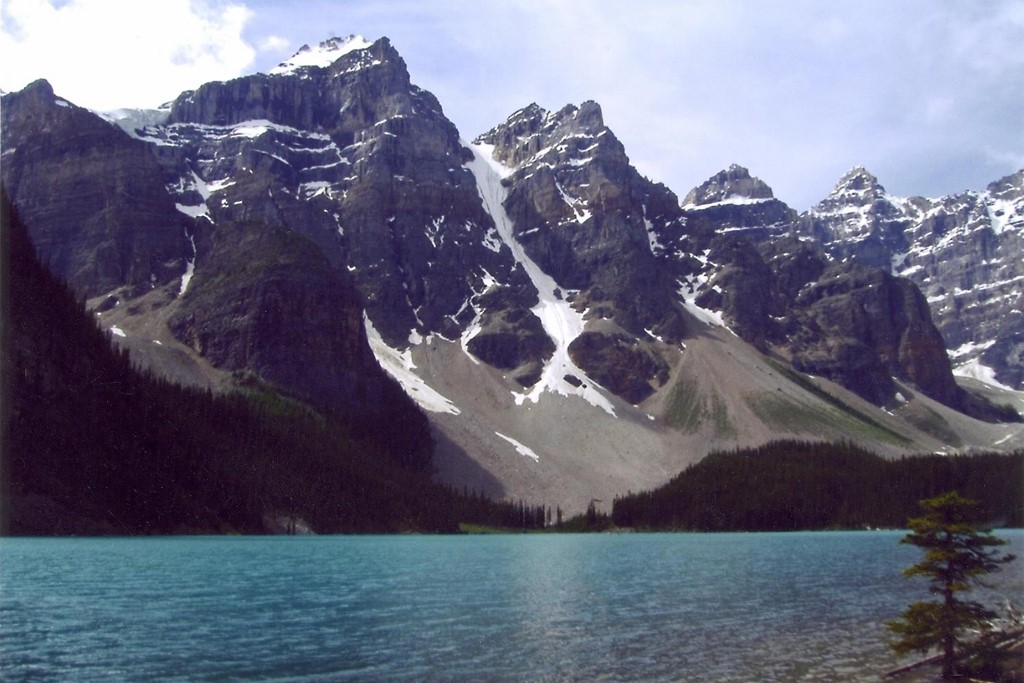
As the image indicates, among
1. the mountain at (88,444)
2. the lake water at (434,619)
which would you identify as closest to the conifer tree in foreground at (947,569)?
the lake water at (434,619)

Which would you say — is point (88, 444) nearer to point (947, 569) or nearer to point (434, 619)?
point (434, 619)

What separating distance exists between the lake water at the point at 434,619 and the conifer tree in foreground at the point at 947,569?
2906 mm

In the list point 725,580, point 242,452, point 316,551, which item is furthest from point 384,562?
point 242,452

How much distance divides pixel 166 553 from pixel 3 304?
159 ft

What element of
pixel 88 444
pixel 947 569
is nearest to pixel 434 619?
pixel 947 569

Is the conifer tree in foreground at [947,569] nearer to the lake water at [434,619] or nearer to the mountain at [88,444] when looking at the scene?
the lake water at [434,619]

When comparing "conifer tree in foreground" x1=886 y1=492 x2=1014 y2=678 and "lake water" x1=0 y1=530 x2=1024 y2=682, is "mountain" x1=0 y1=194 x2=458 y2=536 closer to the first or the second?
"lake water" x1=0 y1=530 x2=1024 y2=682

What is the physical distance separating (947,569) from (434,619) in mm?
27902

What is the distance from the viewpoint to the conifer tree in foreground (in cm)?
3656

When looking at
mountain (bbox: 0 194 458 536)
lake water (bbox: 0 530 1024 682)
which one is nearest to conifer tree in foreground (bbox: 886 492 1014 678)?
lake water (bbox: 0 530 1024 682)

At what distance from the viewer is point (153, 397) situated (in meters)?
176

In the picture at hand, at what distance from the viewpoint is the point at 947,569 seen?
3703 cm

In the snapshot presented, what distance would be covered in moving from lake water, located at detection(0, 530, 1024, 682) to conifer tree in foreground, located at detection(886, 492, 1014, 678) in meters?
2.91

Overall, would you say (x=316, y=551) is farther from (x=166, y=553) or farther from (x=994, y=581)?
(x=994, y=581)
